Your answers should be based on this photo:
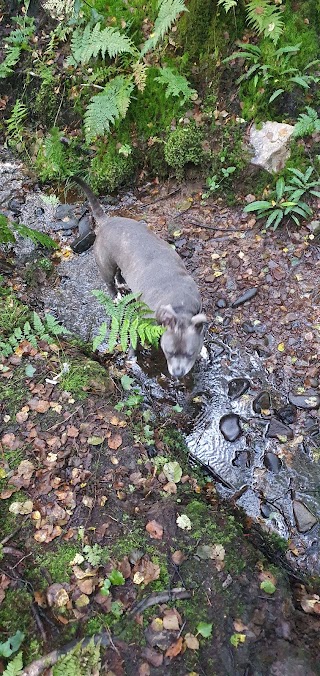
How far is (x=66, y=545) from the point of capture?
3.74 metres

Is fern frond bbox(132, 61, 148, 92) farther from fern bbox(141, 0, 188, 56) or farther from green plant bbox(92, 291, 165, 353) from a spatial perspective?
green plant bbox(92, 291, 165, 353)

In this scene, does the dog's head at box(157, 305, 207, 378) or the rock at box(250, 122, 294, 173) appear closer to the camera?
the dog's head at box(157, 305, 207, 378)

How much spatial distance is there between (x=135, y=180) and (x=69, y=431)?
4879 mm

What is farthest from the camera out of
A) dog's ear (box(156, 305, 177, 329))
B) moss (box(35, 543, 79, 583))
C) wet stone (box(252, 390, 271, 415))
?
wet stone (box(252, 390, 271, 415))

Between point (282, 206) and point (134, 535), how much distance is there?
4630mm

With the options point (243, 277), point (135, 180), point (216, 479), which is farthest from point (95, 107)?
point (216, 479)

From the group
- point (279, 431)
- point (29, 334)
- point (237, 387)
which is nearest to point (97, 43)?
point (29, 334)

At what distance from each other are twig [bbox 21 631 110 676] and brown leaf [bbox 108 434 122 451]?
1.56 m

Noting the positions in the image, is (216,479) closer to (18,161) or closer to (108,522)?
(108,522)

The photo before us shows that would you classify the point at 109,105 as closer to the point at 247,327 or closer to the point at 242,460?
the point at 247,327

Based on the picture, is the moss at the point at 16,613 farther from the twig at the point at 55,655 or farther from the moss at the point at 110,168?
the moss at the point at 110,168

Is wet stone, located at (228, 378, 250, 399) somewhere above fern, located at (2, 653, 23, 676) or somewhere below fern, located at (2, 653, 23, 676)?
below

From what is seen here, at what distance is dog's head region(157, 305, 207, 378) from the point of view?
4.89 metres

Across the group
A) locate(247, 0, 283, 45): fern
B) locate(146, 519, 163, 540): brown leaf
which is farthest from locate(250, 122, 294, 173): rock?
→ locate(146, 519, 163, 540): brown leaf
